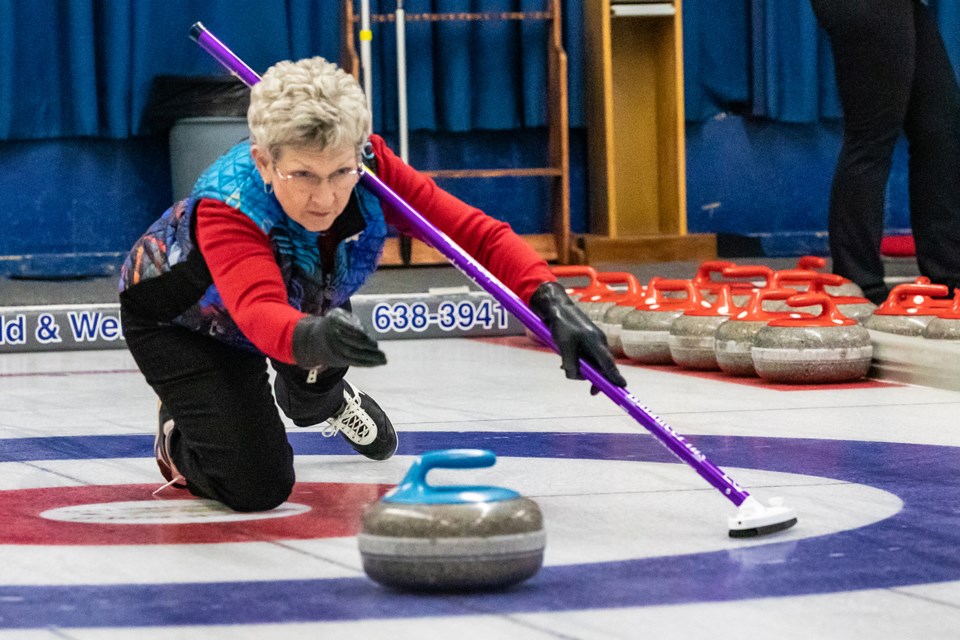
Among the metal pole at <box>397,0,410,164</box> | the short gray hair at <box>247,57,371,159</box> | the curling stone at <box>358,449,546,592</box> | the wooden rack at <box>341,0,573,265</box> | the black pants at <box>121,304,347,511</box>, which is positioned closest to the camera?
the curling stone at <box>358,449,546,592</box>

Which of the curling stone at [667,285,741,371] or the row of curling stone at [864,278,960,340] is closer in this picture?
the row of curling stone at [864,278,960,340]

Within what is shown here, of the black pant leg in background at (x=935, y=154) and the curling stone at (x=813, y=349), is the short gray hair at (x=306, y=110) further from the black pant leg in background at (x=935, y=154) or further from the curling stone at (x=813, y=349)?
the black pant leg in background at (x=935, y=154)

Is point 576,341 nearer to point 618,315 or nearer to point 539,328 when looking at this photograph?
point 539,328

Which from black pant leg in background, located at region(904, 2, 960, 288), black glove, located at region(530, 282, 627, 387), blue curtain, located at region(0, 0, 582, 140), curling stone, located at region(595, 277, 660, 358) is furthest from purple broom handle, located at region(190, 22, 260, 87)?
blue curtain, located at region(0, 0, 582, 140)

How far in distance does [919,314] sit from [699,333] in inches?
22.0

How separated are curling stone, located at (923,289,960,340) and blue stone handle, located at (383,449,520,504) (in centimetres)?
233

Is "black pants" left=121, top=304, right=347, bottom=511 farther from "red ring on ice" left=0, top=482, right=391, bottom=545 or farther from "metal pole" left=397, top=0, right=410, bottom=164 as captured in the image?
"metal pole" left=397, top=0, right=410, bottom=164

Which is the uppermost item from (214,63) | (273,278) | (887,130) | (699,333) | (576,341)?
(214,63)

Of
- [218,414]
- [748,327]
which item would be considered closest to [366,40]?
[748,327]

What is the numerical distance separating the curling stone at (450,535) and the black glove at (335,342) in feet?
0.50

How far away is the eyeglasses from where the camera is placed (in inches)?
83.4

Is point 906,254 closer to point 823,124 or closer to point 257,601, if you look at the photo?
point 823,124

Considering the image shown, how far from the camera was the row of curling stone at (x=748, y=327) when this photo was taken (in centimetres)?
389

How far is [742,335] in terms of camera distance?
4.02 metres
